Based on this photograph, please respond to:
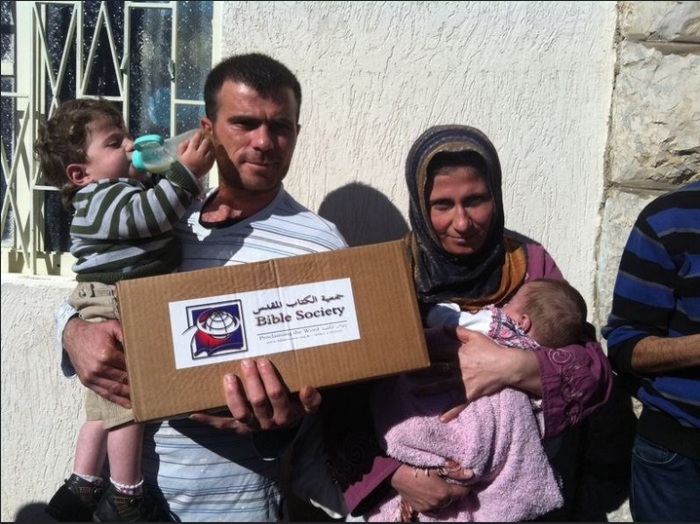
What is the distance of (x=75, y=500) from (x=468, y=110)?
1.93 m

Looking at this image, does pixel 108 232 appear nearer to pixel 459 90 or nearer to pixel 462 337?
pixel 462 337

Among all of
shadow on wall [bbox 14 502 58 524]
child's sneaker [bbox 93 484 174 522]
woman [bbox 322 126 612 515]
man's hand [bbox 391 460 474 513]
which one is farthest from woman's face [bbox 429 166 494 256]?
shadow on wall [bbox 14 502 58 524]

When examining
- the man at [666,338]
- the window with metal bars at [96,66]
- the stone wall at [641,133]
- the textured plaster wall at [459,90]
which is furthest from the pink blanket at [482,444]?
the window with metal bars at [96,66]

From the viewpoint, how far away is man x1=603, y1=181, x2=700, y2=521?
78.1 inches

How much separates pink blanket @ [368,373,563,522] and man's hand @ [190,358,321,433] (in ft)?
1.04

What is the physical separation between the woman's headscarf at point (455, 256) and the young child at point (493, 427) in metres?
0.10

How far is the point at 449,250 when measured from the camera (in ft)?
6.84

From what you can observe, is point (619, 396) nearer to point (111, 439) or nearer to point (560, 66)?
point (560, 66)

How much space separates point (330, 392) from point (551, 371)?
631 millimetres

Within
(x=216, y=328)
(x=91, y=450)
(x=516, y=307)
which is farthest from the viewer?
(x=91, y=450)

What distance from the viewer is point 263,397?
1592mm

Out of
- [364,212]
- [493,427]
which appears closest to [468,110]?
[364,212]

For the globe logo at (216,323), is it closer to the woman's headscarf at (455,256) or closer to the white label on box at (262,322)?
the white label on box at (262,322)

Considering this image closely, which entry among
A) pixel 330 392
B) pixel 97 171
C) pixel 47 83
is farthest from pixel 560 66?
pixel 47 83
